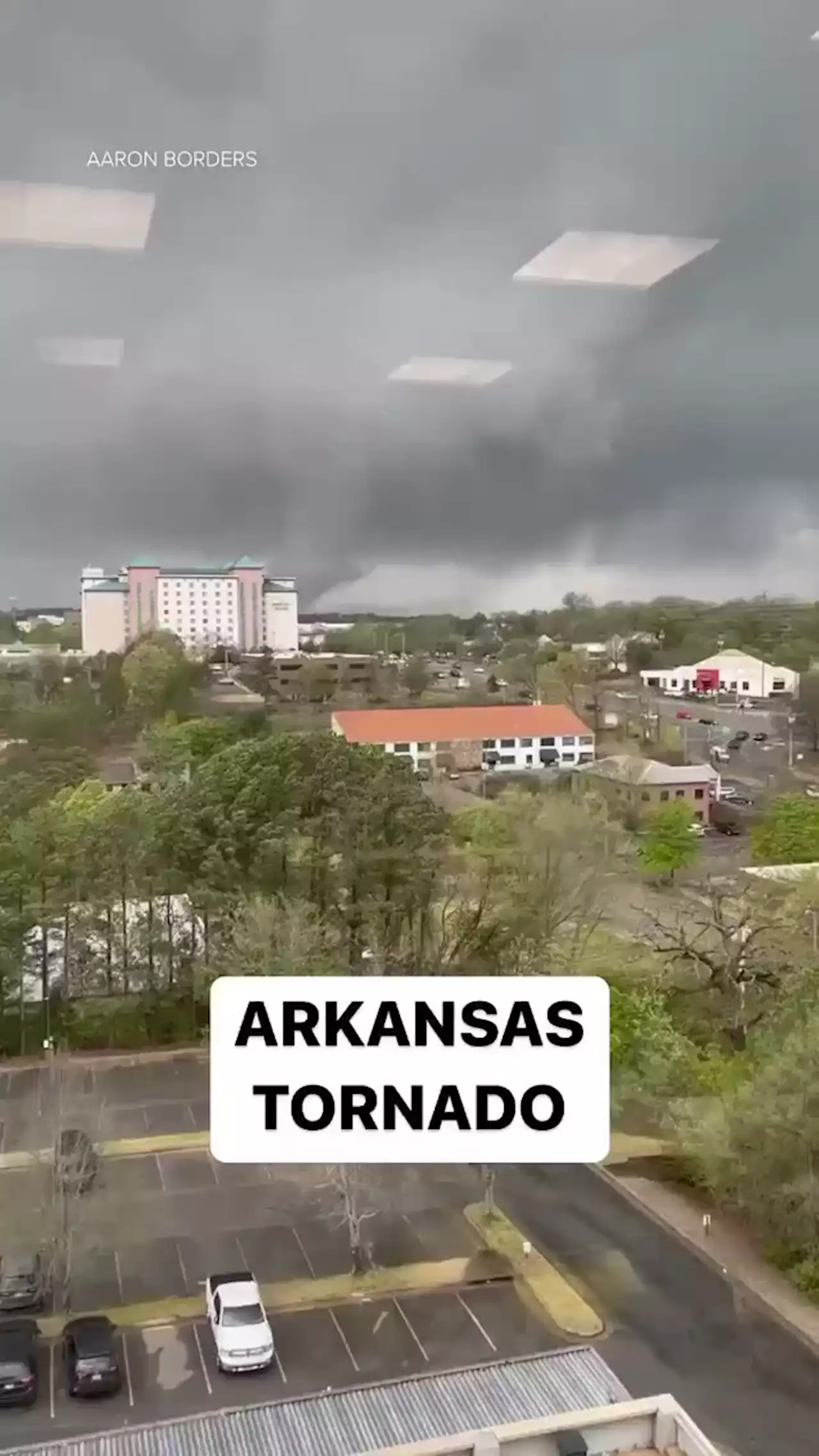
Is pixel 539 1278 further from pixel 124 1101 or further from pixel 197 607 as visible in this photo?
pixel 197 607

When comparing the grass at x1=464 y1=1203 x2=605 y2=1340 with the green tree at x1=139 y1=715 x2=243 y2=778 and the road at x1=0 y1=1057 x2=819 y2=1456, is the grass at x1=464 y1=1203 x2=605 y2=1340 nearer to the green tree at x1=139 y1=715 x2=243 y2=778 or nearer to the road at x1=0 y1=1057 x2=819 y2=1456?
the road at x1=0 y1=1057 x2=819 y2=1456

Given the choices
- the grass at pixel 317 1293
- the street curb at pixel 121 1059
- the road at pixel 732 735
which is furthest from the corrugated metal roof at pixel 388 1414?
the road at pixel 732 735

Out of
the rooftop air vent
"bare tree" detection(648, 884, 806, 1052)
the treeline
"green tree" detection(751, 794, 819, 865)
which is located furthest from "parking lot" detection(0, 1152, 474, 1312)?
the treeline

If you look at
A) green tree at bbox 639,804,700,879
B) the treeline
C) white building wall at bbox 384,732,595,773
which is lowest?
green tree at bbox 639,804,700,879

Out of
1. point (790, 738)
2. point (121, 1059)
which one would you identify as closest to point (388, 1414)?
point (121, 1059)

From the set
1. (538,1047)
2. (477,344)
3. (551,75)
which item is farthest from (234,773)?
(551,75)

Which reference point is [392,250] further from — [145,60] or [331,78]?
[145,60]
